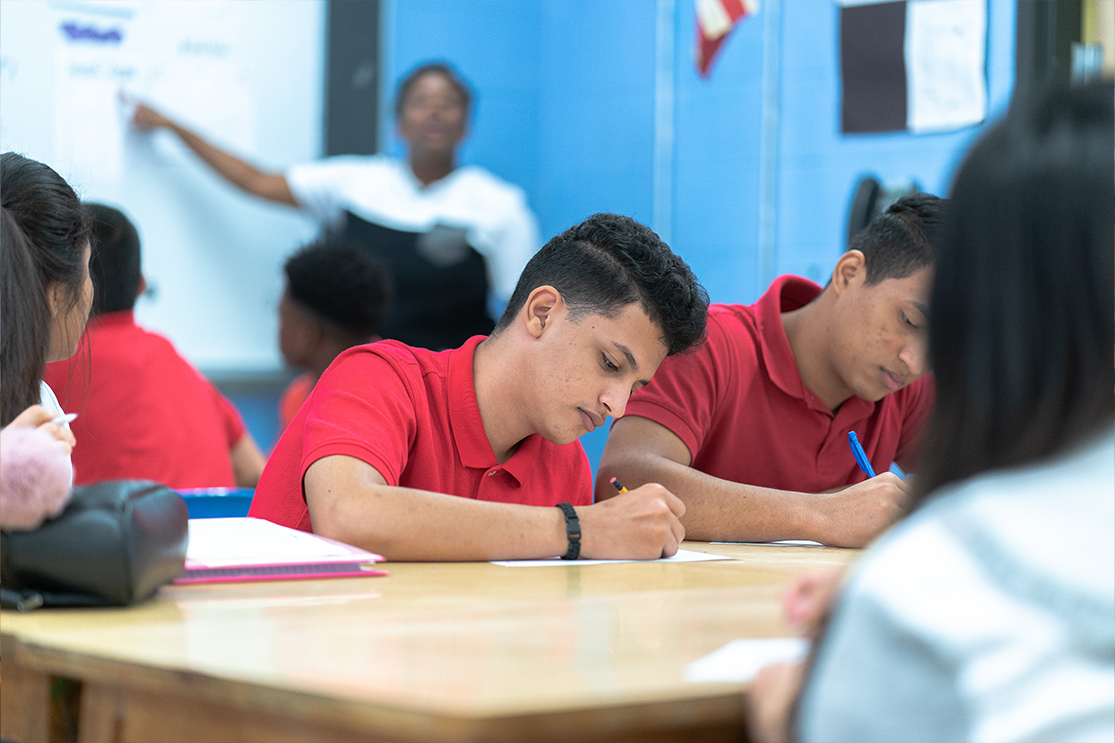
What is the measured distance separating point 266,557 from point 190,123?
2604 mm

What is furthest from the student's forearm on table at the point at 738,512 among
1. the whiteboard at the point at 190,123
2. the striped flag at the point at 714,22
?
the striped flag at the point at 714,22

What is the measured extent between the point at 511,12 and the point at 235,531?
3212mm

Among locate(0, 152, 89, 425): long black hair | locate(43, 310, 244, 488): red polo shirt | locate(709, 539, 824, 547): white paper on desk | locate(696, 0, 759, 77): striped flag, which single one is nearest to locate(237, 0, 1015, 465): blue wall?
locate(696, 0, 759, 77): striped flag

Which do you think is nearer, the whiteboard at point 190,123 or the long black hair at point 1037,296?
the long black hair at point 1037,296

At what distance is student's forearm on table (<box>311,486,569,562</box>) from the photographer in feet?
4.33

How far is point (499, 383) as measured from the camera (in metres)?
1.62

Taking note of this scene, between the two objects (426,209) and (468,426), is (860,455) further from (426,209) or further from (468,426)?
(426,209)

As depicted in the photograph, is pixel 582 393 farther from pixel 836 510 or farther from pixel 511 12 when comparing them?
pixel 511 12

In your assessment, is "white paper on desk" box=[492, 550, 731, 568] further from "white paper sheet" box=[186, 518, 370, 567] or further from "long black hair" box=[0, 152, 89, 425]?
"long black hair" box=[0, 152, 89, 425]

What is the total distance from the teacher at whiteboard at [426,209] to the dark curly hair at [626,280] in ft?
6.55

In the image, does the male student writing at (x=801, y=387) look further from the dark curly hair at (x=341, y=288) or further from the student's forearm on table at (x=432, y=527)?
the dark curly hair at (x=341, y=288)

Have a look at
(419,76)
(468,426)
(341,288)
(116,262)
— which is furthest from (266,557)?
(419,76)

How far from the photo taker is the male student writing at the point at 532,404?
55.6 inches

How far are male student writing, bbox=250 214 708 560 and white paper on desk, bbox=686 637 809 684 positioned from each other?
1.75ft
